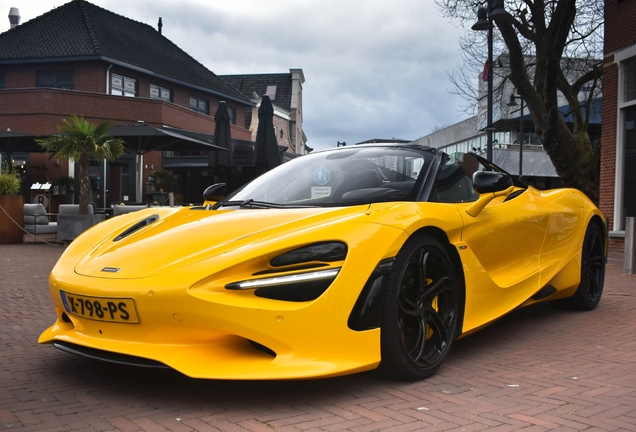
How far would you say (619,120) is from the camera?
14.0 meters

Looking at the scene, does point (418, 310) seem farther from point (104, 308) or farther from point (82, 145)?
point (82, 145)

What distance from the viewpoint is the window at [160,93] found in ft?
101

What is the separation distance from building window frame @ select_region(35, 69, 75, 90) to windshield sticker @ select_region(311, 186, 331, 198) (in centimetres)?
2679

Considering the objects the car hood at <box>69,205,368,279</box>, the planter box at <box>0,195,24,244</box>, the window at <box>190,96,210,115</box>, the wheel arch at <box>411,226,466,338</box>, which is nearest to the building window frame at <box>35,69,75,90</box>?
the window at <box>190,96,210,115</box>

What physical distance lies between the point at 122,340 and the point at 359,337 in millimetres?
1111

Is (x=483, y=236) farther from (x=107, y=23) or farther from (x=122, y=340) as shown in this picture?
(x=107, y=23)

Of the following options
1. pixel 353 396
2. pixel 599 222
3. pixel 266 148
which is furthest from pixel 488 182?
pixel 266 148

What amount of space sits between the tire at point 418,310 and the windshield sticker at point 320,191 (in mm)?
770

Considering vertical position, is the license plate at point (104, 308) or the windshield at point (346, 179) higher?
the windshield at point (346, 179)

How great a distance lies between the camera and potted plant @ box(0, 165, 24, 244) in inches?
534

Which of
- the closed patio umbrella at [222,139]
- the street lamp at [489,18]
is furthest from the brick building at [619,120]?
the closed patio umbrella at [222,139]

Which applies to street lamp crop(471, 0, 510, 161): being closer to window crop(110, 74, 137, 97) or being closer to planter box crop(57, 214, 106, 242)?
planter box crop(57, 214, 106, 242)

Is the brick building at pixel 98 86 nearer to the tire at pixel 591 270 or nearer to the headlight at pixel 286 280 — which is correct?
the tire at pixel 591 270

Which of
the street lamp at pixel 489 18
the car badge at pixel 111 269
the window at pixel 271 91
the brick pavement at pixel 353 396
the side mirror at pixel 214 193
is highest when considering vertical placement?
the window at pixel 271 91
